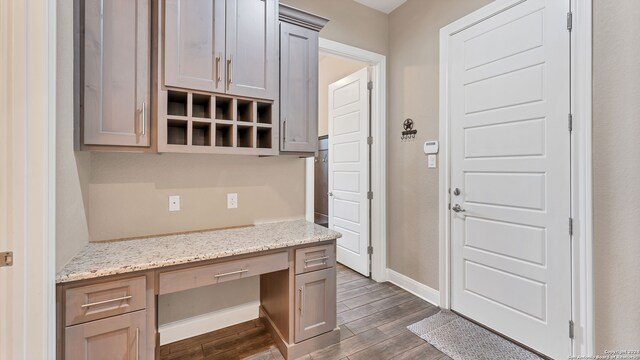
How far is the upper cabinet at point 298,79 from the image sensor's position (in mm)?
2018

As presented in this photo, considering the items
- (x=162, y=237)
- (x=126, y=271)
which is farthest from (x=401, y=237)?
(x=126, y=271)

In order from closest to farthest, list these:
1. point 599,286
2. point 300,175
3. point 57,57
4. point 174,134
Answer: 1. point 57,57
2. point 599,286
3. point 174,134
4. point 300,175

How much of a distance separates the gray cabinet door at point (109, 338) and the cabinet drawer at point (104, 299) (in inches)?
1.2

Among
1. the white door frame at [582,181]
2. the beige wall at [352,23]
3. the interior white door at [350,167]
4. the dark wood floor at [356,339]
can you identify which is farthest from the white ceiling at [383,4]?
the dark wood floor at [356,339]

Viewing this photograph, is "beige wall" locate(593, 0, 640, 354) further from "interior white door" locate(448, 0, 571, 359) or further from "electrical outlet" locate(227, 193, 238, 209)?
"electrical outlet" locate(227, 193, 238, 209)

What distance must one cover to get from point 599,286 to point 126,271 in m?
2.56

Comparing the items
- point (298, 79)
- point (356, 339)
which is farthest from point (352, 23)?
point (356, 339)

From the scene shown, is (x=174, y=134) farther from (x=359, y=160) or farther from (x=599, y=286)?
(x=599, y=286)

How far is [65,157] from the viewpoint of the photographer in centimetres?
133

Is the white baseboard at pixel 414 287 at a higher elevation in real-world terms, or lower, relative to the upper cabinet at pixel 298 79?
lower

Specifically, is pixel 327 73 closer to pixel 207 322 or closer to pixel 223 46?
pixel 223 46

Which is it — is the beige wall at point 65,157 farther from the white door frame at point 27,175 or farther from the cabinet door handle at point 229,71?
the cabinet door handle at point 229,71

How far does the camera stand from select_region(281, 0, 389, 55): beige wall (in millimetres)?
2582

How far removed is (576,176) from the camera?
163 centimetres
